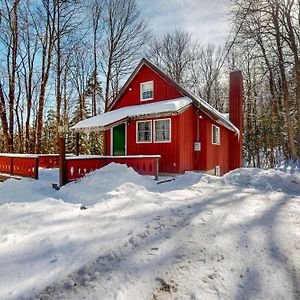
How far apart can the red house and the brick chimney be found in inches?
101

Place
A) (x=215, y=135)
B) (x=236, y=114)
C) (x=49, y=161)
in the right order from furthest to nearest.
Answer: (x=236, y=114)
(x=215, y=135)
(x=49, y=161)

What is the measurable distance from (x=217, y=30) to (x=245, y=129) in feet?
52.8

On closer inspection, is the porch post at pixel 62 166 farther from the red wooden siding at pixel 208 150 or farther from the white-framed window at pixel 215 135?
the white-framed window at pixel 215 135

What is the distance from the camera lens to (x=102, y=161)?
10250 mm

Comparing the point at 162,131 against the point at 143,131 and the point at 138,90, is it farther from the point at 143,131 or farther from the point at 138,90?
the point at 138,90

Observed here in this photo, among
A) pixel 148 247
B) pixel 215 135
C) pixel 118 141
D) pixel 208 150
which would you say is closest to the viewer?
pixel 148 247

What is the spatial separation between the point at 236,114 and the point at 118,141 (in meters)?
10.3

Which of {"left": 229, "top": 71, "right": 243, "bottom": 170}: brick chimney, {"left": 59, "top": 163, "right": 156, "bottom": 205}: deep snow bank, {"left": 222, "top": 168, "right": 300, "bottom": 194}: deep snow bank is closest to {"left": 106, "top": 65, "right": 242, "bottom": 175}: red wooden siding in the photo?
{"left": 229, "top": 71, "right": 243, "bottom": 170}: brick chimney

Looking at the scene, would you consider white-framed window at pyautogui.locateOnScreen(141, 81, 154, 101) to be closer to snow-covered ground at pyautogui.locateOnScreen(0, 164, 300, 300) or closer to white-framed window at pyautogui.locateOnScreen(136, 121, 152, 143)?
white-framed window at pyautogui.locateOnScreen(136, 121, 152, 143)

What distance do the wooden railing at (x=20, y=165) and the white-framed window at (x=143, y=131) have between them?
18.2 ft

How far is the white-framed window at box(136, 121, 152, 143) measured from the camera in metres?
13.1

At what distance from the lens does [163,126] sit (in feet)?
41.4

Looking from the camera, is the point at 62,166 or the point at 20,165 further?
the point at 20,165

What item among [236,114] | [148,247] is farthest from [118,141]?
[148,247]
